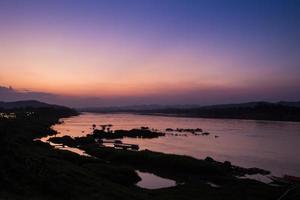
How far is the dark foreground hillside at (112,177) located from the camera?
A: 23.2 m

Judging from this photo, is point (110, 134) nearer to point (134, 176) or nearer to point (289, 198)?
point (134, 176)

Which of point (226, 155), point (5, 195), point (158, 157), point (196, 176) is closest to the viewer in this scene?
point (5, 195)

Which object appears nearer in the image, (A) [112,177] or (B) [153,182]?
(A) [112,177]

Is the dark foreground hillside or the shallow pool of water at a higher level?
the dark foreground hillside

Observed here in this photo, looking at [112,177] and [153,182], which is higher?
[112,177]

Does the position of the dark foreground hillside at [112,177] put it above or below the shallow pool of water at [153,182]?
above

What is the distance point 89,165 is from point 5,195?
74.9 feet

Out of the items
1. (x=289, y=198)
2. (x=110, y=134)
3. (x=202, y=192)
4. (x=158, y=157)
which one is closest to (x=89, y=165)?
(x=158, y=157)

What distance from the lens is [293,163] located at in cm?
5388

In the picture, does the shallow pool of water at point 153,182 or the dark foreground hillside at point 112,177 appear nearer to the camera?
the dark foreground hillside at point 112,177

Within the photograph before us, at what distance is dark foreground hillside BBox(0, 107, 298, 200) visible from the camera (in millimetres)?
23156

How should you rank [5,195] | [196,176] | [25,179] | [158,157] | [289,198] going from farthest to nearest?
[158,157]
[196,176]
[289,198]
[25,179]
[5,195]

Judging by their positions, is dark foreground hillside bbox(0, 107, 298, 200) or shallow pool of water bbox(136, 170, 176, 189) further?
shallow pool of water bbox(136, 170, 176, 189)

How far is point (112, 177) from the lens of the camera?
3803 centimetres
